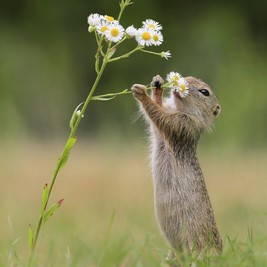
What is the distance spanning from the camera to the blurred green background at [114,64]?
16844 mm

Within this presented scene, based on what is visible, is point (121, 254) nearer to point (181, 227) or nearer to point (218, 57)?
point (181, 227)

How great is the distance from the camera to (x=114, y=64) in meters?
25.3

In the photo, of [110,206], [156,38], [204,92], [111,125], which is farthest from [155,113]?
[111,125]

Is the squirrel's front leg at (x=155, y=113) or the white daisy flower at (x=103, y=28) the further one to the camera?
the squirrel's front leg at (x=155, y=113)

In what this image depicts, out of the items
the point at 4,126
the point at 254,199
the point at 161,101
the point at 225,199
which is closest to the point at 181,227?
the point at 161,101

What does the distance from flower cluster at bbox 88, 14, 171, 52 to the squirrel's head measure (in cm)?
154

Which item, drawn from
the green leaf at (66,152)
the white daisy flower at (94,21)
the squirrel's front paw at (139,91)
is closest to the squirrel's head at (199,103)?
the squirrel's front paw at (139,91)

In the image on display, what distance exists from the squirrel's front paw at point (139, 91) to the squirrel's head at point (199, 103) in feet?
→ 1.31

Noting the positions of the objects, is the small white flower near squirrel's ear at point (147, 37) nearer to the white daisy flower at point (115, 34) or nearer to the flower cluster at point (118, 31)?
the flower cluster at point (118, 31)

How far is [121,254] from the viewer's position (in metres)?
4.36

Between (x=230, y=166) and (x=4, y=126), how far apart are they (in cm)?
385

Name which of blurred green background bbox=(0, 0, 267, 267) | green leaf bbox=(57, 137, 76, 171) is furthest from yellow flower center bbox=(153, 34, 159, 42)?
blurred green background bbox=(0, 0, 267, 267)

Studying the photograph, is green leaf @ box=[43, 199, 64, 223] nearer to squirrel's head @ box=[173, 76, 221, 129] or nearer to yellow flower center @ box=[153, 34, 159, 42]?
yellow flower center @ box=[153, 34, 159, 42]

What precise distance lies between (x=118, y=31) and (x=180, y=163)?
1688 millimetres
